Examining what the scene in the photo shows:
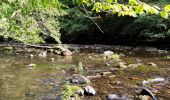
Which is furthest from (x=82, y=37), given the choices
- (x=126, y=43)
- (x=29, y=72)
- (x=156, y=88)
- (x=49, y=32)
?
(x=156, y=88)

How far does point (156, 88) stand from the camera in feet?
33.7

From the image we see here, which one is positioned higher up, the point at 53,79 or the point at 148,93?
the point at 148,93

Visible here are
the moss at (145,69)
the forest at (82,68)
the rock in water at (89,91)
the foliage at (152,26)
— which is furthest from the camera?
the foliage at (152,26)

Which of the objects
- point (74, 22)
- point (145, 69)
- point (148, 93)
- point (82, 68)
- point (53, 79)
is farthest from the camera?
point (74, 22)

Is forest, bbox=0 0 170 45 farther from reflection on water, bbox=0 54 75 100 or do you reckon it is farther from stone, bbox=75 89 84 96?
stone, bbox=75 89 84 96

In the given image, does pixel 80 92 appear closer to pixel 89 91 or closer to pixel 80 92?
pixel 80 92

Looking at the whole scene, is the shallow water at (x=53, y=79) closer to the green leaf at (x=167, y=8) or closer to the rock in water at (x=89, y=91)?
the rock in water at (x=89, y=91)

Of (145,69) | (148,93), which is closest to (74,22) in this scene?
(145,69)

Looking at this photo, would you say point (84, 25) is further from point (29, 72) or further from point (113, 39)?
point (29, 72)

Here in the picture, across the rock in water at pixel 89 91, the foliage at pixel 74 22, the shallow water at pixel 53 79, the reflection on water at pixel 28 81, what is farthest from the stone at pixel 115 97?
the foliage at pixel 74 22

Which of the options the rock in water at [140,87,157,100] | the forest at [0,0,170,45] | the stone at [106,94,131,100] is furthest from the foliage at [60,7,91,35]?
the stone at [106,94,131,100]

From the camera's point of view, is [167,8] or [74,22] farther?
[74,22]

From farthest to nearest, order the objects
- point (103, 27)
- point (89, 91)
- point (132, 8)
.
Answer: point (103, 27) < point (89, 91) < point (132, 8)

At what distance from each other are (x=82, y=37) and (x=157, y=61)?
597 inches
